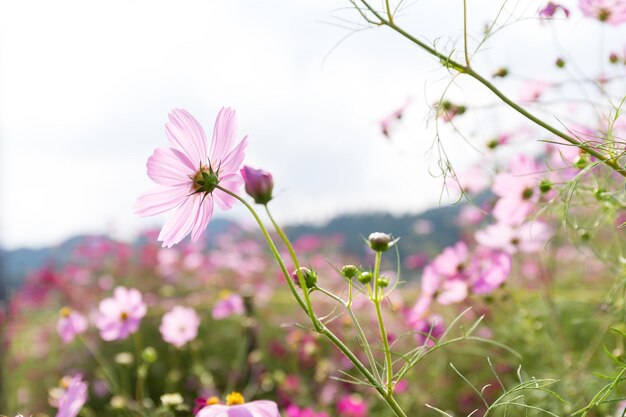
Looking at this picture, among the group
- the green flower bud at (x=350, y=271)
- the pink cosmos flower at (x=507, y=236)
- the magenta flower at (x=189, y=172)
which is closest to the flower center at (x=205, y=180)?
the magenta flower at (x=189, y=172)

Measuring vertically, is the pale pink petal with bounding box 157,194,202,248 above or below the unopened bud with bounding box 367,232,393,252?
below

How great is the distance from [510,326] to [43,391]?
1.90 m

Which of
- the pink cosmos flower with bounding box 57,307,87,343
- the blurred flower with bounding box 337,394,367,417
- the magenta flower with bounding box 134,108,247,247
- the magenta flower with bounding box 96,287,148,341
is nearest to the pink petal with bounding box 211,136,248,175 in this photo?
the magenta flower with bounding box 134,108,247,247

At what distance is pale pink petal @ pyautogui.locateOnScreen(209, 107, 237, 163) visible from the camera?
1.79ft

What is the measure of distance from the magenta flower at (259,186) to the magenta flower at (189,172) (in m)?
0.04

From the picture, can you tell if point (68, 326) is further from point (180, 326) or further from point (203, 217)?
point (203, 217)

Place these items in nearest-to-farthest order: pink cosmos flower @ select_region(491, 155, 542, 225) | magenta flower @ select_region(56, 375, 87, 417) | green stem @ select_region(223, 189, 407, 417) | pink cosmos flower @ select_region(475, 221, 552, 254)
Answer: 1. green stem @ select_region(223, 189, 407, 417)
2. magenta flower @ select_region(56, 375, 87, 417)
3. pink cosmos flower @ select_region(491, 155, 542, 225)
4. pink cosmos flower @ select_region(475, 221, 552, 254)

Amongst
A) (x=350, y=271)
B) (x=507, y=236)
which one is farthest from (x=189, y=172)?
(x=507, y=236)

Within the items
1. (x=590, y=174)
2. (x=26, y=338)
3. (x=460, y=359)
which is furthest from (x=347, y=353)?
(x=26, y=338)

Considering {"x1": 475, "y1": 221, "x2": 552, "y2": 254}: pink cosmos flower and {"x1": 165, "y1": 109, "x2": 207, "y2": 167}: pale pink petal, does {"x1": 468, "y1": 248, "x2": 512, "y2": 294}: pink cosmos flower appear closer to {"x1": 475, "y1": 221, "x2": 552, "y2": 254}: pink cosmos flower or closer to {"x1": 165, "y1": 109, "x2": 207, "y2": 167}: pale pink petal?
{"x1": 475, "y1": 221, "x2": 552, "y2": 254}: pink cosmos flower

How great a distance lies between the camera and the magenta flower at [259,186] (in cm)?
50

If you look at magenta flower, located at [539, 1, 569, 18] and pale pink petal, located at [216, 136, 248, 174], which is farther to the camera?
magenta flower, located at [539, 1, 569, 18]

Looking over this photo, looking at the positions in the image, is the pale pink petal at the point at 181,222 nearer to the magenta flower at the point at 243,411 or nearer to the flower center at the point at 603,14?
the magenta flower at the point at 243,411

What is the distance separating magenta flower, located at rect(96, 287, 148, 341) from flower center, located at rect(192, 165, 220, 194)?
0.64m
